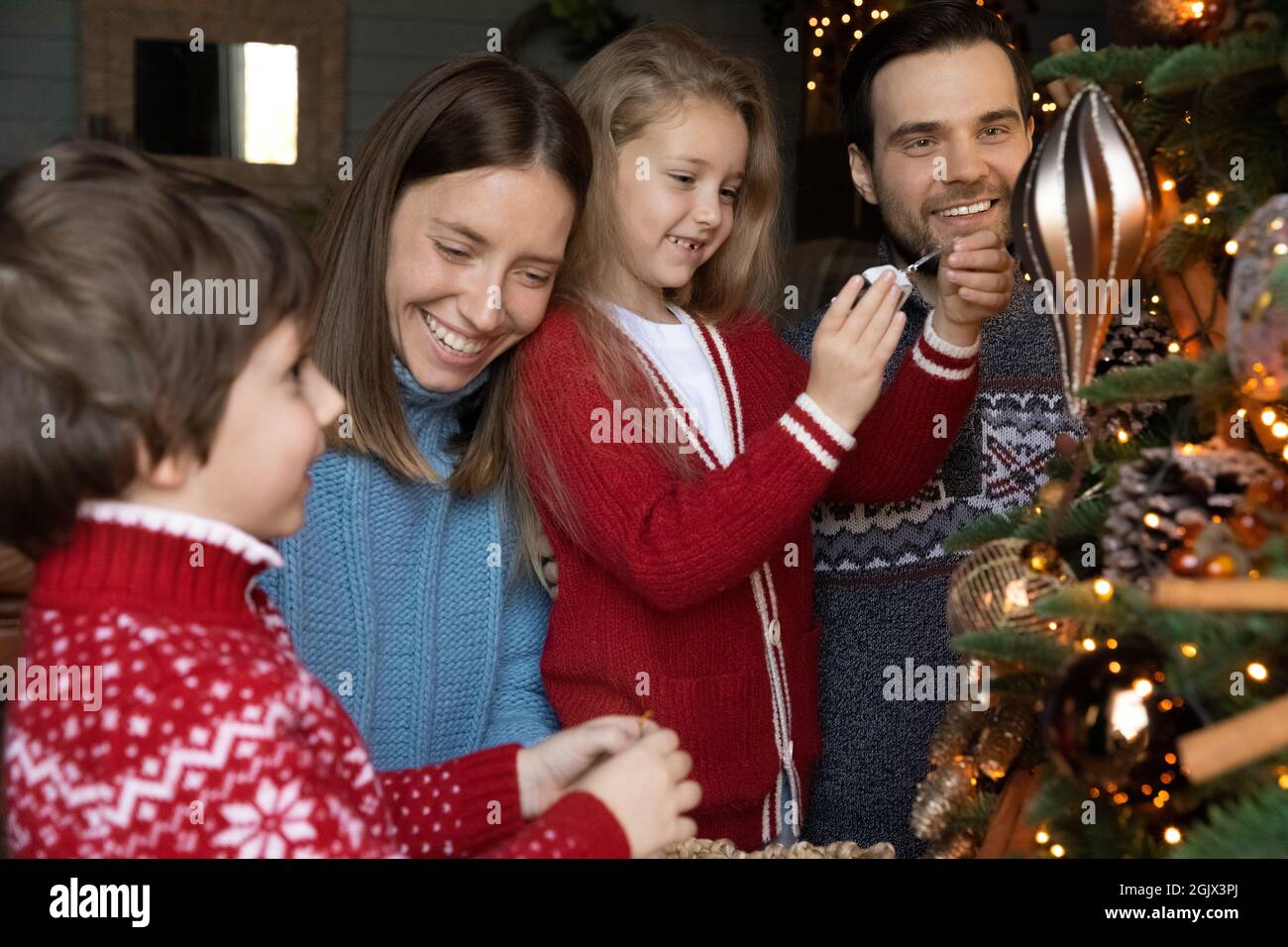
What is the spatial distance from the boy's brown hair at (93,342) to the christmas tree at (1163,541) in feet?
1.87

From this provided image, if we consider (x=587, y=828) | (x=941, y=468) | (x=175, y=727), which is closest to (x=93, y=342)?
(x=175, y=727)

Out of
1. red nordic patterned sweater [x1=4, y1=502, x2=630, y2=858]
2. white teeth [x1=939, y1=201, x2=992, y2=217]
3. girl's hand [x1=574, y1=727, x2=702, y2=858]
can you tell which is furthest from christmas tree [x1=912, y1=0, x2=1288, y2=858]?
white teeth [x1=939, y1=201, x2=992, y2=217]

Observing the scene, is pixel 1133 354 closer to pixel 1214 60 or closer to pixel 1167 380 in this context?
pixel 1167 380

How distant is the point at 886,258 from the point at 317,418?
3.74ft

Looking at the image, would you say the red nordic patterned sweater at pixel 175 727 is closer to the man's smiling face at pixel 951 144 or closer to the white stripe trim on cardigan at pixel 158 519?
A: the white stripe trim on cardigan at pixel 158 519

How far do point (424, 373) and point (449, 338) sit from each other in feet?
0.17

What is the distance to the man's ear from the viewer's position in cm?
202

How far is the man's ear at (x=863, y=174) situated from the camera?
2.02m

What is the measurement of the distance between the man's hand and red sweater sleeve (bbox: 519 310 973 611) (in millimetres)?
242

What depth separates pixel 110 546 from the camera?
0.94 metres

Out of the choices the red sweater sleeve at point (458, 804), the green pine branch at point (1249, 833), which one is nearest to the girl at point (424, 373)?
the red sweater sleeve at point (458, 804)

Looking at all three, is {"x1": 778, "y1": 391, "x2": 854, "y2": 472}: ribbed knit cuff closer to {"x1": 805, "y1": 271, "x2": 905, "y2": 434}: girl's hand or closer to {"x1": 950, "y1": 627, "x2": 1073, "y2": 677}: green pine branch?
{"x1": 805, "y1": 271, "x2": 905, "y2": 434}: girl's hand

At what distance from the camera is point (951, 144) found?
1.83 m
